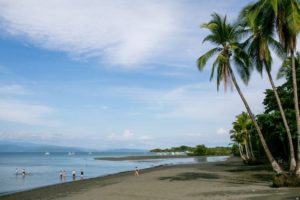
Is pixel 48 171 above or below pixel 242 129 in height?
below

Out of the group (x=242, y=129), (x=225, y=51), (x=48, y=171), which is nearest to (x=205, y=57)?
(x=225, y=51)

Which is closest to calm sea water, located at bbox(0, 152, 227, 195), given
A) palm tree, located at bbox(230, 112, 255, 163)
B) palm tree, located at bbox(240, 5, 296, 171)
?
palm tree, located at bbox(230, 112, 255, 163)

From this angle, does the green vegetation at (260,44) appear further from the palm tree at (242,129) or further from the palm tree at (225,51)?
the palm tree at (242,129)

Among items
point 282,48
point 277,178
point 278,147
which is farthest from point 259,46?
point 278,147

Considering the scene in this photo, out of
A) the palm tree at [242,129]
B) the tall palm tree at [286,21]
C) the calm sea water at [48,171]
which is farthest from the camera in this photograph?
the palm tree at [242,129]

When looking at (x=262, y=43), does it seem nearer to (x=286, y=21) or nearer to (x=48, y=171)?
(x=286, y=21)

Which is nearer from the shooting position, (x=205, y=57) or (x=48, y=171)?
(x=205, y=57)

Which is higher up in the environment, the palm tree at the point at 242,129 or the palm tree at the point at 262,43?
the palm tree at the point at 262,43

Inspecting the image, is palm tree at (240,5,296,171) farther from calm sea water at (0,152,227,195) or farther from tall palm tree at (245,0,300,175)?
calm sea water at (0,152,227,195)

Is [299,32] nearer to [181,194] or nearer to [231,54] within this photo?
[231,54]

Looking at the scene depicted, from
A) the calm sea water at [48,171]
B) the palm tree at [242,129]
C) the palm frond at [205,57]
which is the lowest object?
the calm sea water at [48,171]

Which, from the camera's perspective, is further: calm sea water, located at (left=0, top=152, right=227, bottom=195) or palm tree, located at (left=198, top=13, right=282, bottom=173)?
calm sea water, located at (left=0, top=152, right=227, bottom=195)

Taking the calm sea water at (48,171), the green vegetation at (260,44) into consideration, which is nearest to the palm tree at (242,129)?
the calm sea water at (48,171)

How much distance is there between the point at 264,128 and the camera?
38.4m
